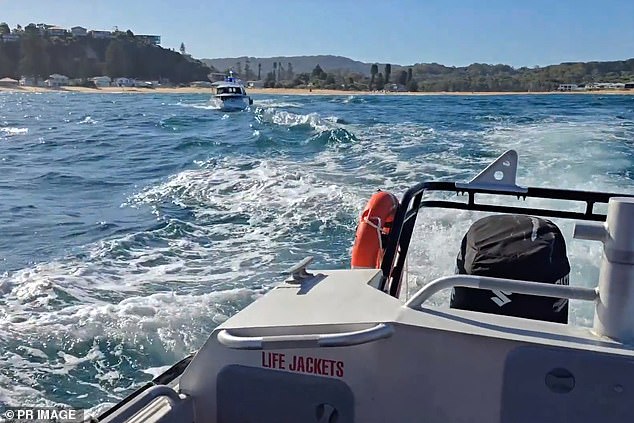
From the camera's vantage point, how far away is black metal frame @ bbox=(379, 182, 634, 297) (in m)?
2.26

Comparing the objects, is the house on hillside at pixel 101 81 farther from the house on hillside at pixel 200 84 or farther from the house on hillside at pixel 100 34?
the house on hillside at pixel 100 34

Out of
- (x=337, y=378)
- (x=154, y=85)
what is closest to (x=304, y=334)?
(x=337, y=378)

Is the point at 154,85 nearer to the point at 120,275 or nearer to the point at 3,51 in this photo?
the point at 3,51

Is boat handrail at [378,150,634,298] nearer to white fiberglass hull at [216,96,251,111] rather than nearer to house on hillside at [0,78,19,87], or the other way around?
white fiberglass hull at [216,96,251,111]

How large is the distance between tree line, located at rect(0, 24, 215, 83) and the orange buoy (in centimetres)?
11337

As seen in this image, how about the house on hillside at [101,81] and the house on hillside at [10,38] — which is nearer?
the house on hillside at [101,81]

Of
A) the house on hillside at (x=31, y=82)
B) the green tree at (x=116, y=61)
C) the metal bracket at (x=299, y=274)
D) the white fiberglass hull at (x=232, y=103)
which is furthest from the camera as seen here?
the green tree at (x=116, y=61)

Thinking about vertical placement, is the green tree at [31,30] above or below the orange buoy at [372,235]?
above

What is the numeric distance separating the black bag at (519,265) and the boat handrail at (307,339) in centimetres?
65

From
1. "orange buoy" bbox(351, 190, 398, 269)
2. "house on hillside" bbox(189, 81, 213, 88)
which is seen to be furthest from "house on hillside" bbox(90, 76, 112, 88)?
"orange buoy" bbox(351, 190, 398, 269)

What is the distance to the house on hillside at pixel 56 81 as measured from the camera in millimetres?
101912

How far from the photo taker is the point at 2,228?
26.9ft

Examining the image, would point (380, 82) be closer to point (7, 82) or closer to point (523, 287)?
point (7, 82)

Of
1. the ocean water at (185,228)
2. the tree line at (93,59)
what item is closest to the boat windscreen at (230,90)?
the ocean water at (185,228)
